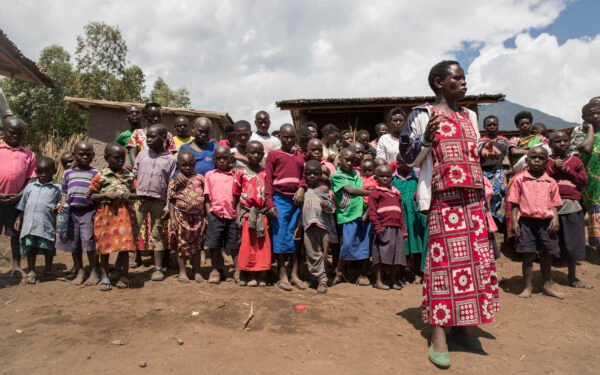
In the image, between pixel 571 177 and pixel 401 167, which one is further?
pixel 401 167

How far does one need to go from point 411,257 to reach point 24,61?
26.4 ft

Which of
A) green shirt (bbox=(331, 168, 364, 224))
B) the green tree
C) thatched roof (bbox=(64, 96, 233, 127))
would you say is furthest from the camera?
the green tree

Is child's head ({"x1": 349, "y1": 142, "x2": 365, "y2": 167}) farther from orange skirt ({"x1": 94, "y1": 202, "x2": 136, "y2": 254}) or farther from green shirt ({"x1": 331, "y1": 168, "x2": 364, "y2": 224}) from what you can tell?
orange skirt ({"x1": 94, "y1": 202, "x2": 136, "y2": 254})

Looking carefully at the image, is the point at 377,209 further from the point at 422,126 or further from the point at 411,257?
the point at 422,126

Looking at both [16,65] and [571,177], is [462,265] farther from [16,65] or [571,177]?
[16,65]

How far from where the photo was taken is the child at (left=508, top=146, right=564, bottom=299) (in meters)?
4.13

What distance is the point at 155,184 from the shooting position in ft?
14.2

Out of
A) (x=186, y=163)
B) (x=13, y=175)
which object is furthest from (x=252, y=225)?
(x=13, y=175)

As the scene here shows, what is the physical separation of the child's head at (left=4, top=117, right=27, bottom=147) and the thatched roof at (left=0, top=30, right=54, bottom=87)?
3.67 meters

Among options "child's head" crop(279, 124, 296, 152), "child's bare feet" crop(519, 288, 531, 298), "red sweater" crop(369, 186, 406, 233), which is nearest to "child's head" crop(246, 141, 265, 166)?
"child's head" crop(279, 124, 296, 152)

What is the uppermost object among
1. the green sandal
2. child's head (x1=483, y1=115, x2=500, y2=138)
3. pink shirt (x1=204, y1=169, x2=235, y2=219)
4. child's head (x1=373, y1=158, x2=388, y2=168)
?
child's head (x1=483, y1=115, x2=500, y2=138)

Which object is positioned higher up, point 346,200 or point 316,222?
point 346,200

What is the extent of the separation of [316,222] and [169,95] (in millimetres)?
29487

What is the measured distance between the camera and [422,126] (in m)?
2.81
